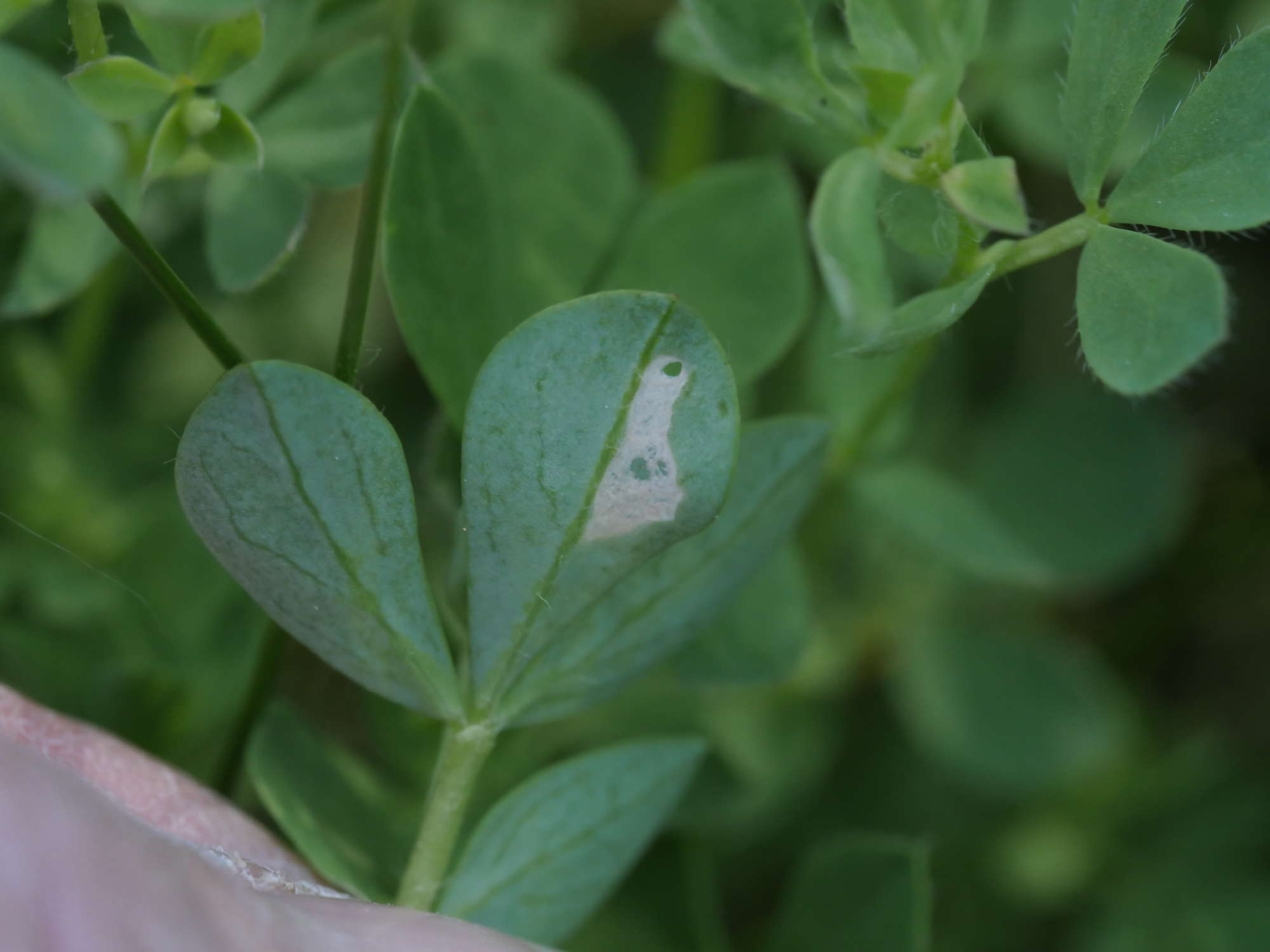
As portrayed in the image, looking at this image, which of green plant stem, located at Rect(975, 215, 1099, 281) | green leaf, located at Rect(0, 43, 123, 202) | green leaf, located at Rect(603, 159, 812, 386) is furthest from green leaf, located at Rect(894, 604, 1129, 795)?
green leaf, located at Rect(0, 43, 123, 202)

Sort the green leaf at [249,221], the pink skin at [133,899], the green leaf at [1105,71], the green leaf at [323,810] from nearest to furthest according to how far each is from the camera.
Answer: the pink skin at [133,899], the green leaf at [1105,71], the green leaf at [323,810], the green leaf at [249,221]

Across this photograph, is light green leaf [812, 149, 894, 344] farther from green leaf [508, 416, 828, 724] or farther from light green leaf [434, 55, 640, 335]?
light green leaf [434, 55, 640, 335]

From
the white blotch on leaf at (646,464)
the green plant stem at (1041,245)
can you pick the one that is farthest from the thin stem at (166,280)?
the green plant stem at (1041,245)

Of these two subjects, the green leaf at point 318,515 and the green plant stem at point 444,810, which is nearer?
the green leaf at point 318,515

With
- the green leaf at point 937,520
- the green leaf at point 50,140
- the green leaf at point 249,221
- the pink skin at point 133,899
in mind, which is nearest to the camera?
the green leaf at point 50,140

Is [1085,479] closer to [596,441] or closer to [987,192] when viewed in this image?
[987,192]

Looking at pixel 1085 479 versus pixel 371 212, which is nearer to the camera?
pixel 371 212

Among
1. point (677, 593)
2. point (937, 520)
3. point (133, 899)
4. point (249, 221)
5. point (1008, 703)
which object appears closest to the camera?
point (133, 899)

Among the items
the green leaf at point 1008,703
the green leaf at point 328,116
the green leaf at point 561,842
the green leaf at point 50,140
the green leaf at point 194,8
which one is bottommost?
the green leaf at point 1008,703

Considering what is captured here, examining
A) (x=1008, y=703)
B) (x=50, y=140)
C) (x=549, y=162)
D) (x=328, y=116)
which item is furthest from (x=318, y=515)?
(x=1008, y=703)

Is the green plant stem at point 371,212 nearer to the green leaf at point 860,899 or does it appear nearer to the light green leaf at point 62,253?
the light green leaf at point 62,253
